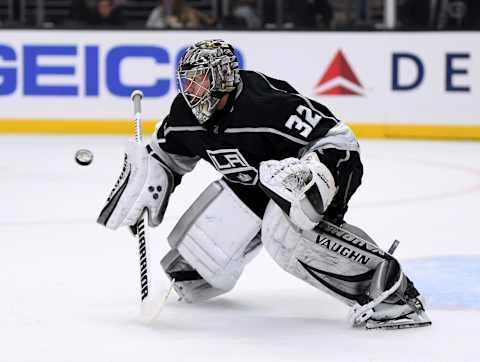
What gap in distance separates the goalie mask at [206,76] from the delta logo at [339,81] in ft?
18.3

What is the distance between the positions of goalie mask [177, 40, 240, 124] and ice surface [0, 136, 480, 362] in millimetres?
592

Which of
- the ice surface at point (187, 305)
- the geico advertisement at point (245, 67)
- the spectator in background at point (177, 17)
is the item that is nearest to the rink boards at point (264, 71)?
the geico advertisement at point (245, 67)

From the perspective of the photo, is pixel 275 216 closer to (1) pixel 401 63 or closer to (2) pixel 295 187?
(2) pixel 295 187

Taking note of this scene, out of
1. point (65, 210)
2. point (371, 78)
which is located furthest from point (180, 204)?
point (371, 78)

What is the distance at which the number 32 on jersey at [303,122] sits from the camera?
3131 millimetres

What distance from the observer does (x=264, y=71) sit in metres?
8.87

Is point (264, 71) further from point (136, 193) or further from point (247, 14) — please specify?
point (136, 193)

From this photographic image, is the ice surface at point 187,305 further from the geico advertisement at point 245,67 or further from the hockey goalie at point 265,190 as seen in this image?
the geico advertisement at point 245,67

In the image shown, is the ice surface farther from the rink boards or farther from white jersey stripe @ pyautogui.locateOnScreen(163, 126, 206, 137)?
the rink boards

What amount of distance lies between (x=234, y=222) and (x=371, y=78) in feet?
18.2

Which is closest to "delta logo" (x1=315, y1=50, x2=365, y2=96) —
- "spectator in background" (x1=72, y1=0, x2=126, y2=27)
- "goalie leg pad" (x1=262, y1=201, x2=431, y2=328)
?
"spectator in background" (x1=72, y1=0, x2=126, y2=27)

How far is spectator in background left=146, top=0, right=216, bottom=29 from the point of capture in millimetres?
9016

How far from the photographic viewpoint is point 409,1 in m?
8.95

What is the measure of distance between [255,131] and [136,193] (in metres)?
0.41
